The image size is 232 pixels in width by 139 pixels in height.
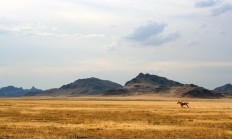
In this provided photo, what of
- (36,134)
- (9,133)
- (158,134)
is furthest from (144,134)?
(9,133)

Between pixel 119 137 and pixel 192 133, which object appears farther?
pixel 192 133

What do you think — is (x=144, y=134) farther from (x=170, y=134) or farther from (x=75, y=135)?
(x=75, y=135)

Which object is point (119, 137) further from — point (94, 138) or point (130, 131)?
point (130, 131)

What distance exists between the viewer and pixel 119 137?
93.3 feet

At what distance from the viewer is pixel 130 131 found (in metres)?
32.2

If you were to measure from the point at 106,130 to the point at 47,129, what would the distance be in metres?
4.58

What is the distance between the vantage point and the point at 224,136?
2950 cm

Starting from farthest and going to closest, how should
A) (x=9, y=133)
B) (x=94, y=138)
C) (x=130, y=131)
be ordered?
1. (x=130, y=131)
2. (x=9, y=133)
3. (x=94, y=138)

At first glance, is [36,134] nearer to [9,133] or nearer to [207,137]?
[9,133]

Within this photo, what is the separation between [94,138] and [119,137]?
5.80ft

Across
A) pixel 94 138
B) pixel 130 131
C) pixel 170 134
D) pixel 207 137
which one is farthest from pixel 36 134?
pixel 207 137

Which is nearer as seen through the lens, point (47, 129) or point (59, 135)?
point (59, 135)

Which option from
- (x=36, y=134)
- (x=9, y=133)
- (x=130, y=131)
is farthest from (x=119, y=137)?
(x=9, y=133)

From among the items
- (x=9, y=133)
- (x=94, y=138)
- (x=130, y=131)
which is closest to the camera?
(x=94, y=138)
